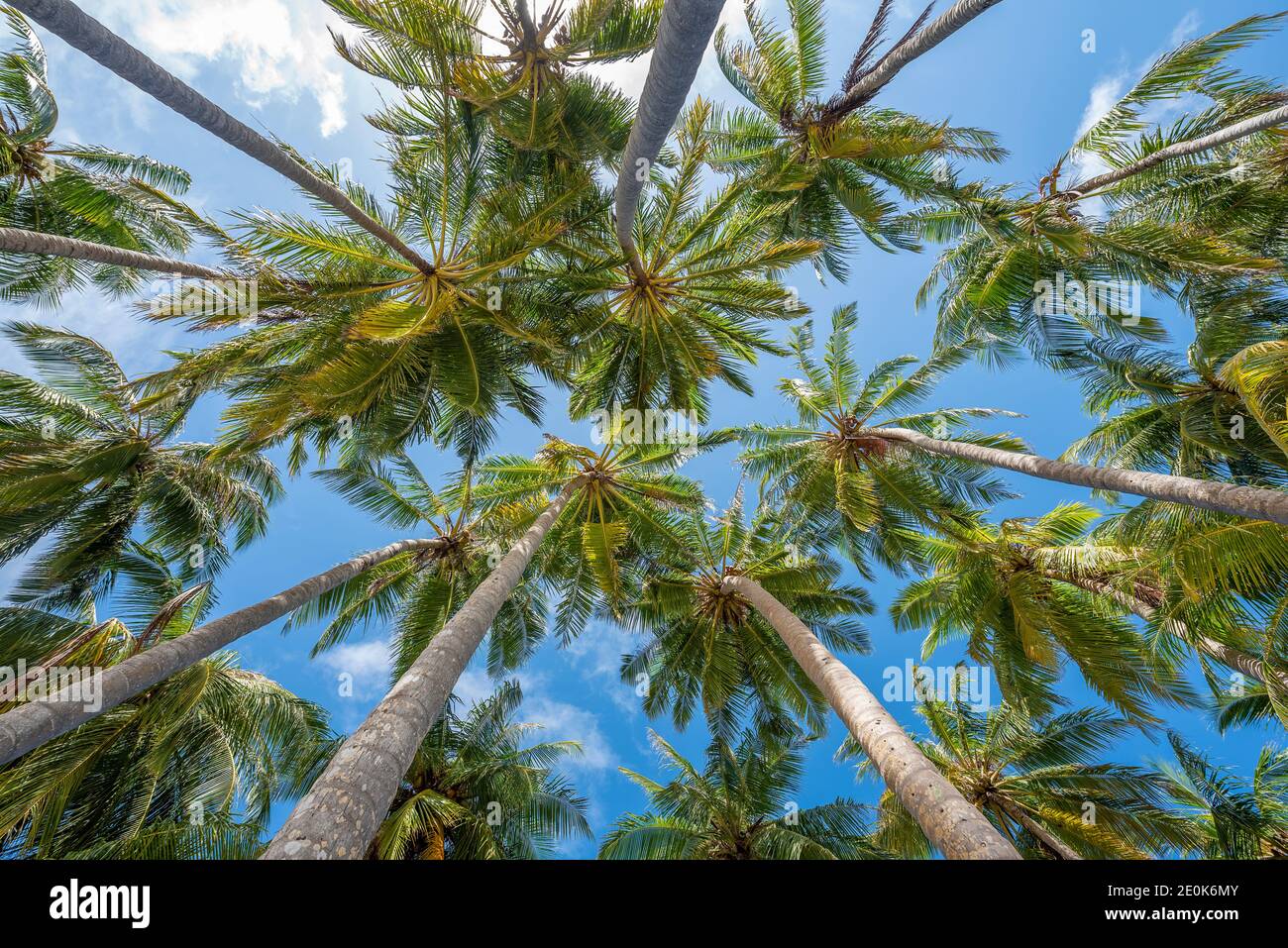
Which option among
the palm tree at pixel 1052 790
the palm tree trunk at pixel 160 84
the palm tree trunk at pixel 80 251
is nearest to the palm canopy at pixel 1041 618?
the palm tree at pixel 1052 790

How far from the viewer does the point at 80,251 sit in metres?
7.28

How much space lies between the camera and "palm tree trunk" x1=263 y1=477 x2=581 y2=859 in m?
2.65

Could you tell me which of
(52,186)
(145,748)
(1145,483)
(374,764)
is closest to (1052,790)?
(1145,483)

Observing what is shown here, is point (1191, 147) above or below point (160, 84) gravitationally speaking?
above

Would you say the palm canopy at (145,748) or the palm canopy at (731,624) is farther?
the palm canopy at (731,624)

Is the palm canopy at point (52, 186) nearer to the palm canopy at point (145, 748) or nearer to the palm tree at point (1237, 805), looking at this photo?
the palm canopy at point (145, 748)

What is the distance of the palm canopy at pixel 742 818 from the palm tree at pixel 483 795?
1818 millimetres

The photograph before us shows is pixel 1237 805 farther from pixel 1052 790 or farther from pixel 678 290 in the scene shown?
pixel 678 290

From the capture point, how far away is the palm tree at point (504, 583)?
2.85 meters

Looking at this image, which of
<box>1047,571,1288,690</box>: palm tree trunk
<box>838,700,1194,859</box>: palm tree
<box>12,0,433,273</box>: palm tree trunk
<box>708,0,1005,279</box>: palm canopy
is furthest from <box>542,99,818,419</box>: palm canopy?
<box>838,700,1194,859</box>: palm tree

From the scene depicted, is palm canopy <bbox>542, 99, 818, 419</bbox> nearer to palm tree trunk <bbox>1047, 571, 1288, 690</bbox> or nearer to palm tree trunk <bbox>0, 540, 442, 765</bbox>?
palm tree trunk <bbox>0, 540, 442, 765</bbox>

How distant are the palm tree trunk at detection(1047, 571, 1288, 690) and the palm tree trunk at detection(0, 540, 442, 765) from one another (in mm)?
11679

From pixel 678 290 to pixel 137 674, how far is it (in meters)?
8.27

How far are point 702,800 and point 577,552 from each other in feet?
20.9
